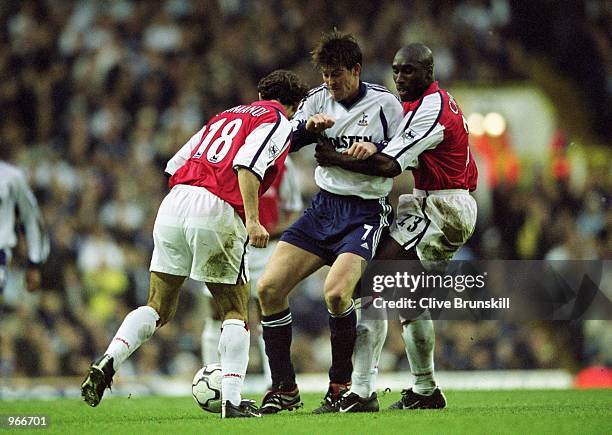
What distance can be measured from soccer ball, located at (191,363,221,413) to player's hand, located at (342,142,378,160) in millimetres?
1631

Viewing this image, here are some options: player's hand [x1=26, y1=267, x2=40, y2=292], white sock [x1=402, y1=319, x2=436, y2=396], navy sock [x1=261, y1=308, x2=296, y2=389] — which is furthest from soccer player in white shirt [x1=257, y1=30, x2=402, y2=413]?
player's hand [x1=26, y1=267, x2=40, y2=292]

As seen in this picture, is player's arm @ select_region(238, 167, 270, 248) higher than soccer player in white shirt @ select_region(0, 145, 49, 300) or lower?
higher

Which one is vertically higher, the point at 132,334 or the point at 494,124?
the point at 494,124

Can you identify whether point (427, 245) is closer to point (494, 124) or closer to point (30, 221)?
point (30, 221)

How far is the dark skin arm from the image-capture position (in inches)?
246

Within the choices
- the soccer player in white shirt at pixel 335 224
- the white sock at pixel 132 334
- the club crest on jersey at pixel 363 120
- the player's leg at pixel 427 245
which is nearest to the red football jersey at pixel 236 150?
the soccer player in white shirt at pixel 335 224

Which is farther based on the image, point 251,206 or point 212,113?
point 212,113

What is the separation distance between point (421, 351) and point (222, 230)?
1.58m

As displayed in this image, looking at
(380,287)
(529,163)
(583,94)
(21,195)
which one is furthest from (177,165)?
(583,94)

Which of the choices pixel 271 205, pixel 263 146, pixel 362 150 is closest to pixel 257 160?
pixel 263 146

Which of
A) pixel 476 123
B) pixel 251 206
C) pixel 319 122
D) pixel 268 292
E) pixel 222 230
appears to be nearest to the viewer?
pixel 251 206

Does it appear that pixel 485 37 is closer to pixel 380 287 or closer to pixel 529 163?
pixel 529 163

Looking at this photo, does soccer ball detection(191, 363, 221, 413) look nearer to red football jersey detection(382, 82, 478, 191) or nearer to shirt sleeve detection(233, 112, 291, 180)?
shirt sleeve detection(233, 112, 291, 180)

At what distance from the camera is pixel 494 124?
1320 cm
